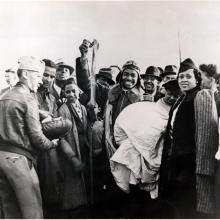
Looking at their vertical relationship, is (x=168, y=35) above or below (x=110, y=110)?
above

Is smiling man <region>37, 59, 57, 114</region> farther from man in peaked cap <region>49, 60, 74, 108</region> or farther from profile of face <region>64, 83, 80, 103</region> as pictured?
profile of face <region>64, 83, 80, 103</region>

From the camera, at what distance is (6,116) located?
4.87m

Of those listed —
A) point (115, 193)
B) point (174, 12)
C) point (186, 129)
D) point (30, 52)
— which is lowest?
point (115, 193)

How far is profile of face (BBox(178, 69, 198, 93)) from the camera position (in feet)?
15.7

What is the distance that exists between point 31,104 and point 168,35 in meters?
1.95

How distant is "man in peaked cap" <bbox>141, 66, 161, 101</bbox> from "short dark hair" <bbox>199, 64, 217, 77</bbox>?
1.81 feet

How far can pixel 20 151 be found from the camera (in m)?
4.83

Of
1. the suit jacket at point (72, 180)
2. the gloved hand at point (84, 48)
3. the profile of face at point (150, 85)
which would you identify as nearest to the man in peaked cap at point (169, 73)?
the profile of face at point (150, 85)

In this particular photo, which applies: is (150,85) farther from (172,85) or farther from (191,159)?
(191,159)

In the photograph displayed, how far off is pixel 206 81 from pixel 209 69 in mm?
170

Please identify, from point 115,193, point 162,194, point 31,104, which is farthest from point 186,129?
point 31,104

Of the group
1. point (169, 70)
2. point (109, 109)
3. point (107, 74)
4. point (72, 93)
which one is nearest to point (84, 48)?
point (107, 74)

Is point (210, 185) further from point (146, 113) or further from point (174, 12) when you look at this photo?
point (174, 12)

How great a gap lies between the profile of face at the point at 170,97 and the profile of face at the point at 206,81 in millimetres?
334
